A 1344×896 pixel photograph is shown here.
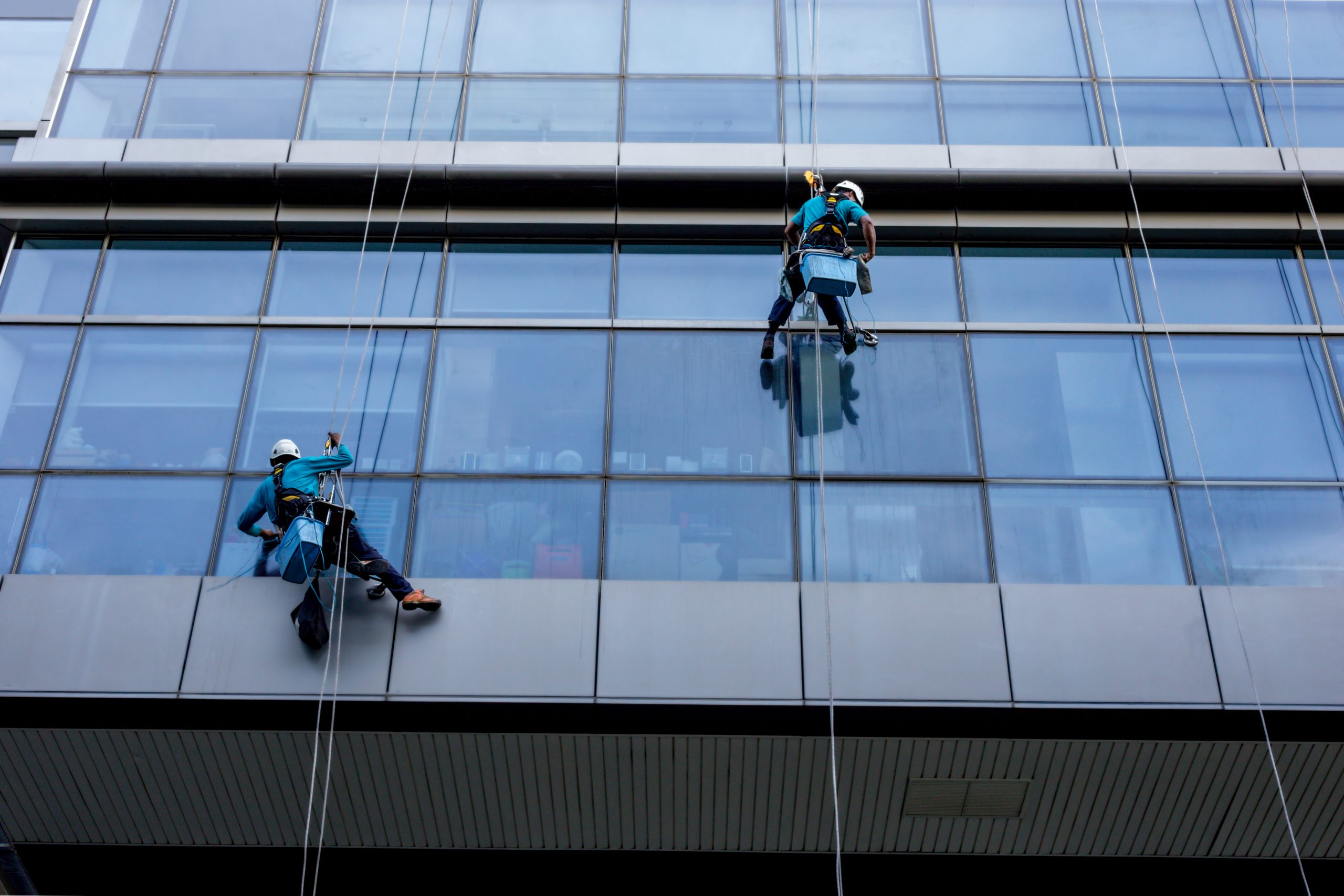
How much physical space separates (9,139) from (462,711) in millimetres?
7869

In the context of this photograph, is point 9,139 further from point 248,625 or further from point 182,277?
point 248,625

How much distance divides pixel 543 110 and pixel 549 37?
3.28 ft

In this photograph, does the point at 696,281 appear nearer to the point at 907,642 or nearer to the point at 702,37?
the point at 702,37

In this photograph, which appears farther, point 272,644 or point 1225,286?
point 1225,286

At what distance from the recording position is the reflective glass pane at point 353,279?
10.2m

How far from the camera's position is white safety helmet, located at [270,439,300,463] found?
8.76 meters

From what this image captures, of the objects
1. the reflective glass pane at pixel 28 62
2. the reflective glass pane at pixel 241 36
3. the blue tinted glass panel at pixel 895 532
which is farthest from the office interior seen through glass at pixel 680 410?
the reflective glass pane at pixel 241 36

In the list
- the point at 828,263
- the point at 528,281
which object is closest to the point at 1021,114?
the point at 828,263

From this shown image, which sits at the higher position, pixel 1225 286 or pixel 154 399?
pixel 1225 286

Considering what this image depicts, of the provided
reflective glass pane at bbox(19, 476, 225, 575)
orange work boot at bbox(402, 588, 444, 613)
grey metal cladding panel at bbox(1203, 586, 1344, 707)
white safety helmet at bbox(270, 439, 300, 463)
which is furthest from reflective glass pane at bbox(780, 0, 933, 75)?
reflective glass pane at bbox(19, 476, 225, 575)

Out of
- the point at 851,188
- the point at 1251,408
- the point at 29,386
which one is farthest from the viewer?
the point at 29,386

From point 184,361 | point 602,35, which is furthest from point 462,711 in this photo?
point 602,35

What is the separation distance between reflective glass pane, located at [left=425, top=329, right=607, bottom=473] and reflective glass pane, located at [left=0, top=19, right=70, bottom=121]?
5.51 m

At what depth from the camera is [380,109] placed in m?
11.1
